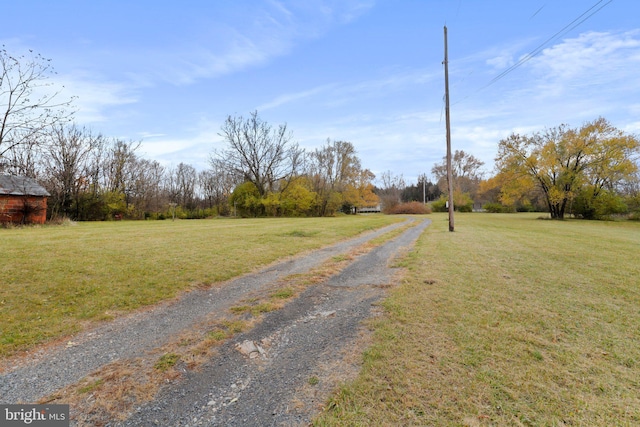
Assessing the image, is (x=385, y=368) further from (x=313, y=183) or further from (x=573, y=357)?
(x=313, y=183)

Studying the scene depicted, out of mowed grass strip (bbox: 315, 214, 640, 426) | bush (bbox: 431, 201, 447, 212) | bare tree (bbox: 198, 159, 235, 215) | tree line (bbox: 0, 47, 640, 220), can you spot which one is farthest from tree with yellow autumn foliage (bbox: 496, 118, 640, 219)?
bare tree (bbox: 198, 159, 235, 215)

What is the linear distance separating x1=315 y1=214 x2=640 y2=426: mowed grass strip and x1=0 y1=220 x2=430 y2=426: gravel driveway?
0.35 m

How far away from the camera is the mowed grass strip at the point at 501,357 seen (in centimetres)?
215

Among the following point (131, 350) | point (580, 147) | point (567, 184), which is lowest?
point (131, 350)

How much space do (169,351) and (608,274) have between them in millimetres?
8775

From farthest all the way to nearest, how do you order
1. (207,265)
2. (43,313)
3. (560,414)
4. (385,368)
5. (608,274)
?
(207,265) → (608,274) → (43,313) → (385,368) → (560,414)

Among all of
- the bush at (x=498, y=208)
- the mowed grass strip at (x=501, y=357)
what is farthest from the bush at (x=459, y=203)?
the mowed grass strip at (x=501, y=357)

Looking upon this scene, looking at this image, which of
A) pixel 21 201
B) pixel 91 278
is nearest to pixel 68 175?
pixel 21 201

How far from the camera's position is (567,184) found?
30.0 m

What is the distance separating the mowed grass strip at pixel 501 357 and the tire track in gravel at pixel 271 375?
32 cm

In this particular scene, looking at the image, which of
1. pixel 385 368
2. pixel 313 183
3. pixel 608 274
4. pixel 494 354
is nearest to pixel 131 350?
pixel 385 368

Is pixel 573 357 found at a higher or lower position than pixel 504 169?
lower

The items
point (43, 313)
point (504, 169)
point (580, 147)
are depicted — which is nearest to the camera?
point (43, 313)

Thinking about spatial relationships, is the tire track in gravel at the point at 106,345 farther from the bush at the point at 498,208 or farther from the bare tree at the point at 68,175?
the bush at the point at 498,208
